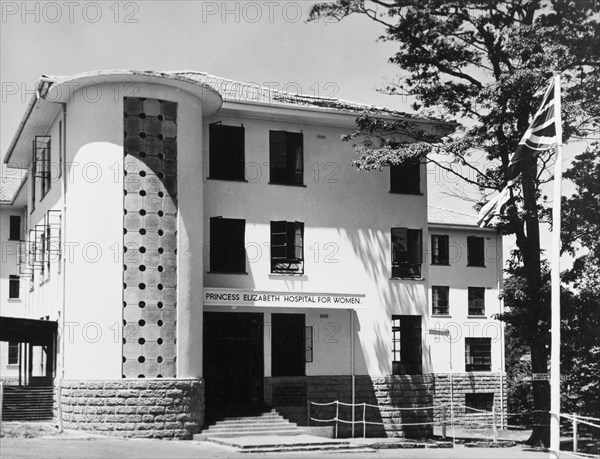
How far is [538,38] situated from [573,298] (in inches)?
319

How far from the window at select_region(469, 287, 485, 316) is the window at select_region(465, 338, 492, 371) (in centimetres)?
151

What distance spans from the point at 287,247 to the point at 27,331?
27.3 feet

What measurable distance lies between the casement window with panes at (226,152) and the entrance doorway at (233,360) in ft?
14.3

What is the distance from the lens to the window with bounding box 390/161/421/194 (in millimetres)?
33406

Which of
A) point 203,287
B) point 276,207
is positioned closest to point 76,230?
point 203,287

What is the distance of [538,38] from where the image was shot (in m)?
28.3

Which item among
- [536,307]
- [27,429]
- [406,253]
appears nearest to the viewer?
[27,429]

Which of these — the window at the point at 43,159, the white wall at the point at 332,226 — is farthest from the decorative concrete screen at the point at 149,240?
the window at the point at 43,159

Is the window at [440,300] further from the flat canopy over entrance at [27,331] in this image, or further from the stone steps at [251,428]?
the flat canopy over entrance at [27,331]

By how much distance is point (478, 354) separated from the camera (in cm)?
5106

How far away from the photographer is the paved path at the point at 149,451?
67.9ft

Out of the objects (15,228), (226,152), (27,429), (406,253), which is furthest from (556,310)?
(15,228)

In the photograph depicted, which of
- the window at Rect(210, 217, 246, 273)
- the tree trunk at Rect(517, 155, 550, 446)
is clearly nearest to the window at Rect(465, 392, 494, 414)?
the tree trunk at Rect(517, 155, 550, 446)

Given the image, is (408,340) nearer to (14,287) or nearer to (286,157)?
(286,157)
